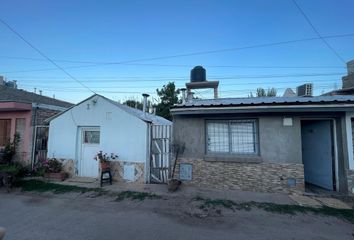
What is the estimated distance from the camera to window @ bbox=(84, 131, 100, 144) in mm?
9461

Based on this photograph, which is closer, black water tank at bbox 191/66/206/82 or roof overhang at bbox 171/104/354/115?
roof overhang at bbox 171/104/354/115

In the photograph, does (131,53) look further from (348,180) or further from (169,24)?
(348,180)

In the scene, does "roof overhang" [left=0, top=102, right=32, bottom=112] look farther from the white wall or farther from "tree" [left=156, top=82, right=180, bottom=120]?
"tree" [left=156, top=82, right=180, bottom=120]

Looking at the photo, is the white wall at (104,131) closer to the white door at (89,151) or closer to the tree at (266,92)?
the white door at (89,151)

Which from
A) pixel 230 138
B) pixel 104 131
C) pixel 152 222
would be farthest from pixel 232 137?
pixel 104 131

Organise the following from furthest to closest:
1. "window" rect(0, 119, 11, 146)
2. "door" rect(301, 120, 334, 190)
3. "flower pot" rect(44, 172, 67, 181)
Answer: "window" rect(0, 119, 11, 146)
"flower pot" rect(44, 172, 67, 181)
"door" rect(301, 120, 334, 190)

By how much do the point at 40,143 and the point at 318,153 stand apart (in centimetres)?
1309

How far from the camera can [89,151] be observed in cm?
944

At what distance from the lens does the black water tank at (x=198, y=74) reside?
40.4 ft

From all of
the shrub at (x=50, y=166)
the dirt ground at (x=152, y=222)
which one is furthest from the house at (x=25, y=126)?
the dirt ground at (x=152, y=222)

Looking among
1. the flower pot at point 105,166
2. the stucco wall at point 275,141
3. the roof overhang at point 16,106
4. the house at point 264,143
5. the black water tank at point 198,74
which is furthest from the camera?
the black water tank at point 198,74

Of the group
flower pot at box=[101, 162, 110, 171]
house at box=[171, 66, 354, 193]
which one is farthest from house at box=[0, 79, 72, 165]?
house at box=[171, 66, 354, 193]

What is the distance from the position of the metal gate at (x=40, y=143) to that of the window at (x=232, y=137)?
8.51 meters

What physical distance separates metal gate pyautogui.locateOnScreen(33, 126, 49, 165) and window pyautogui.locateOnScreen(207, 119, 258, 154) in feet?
27.9
